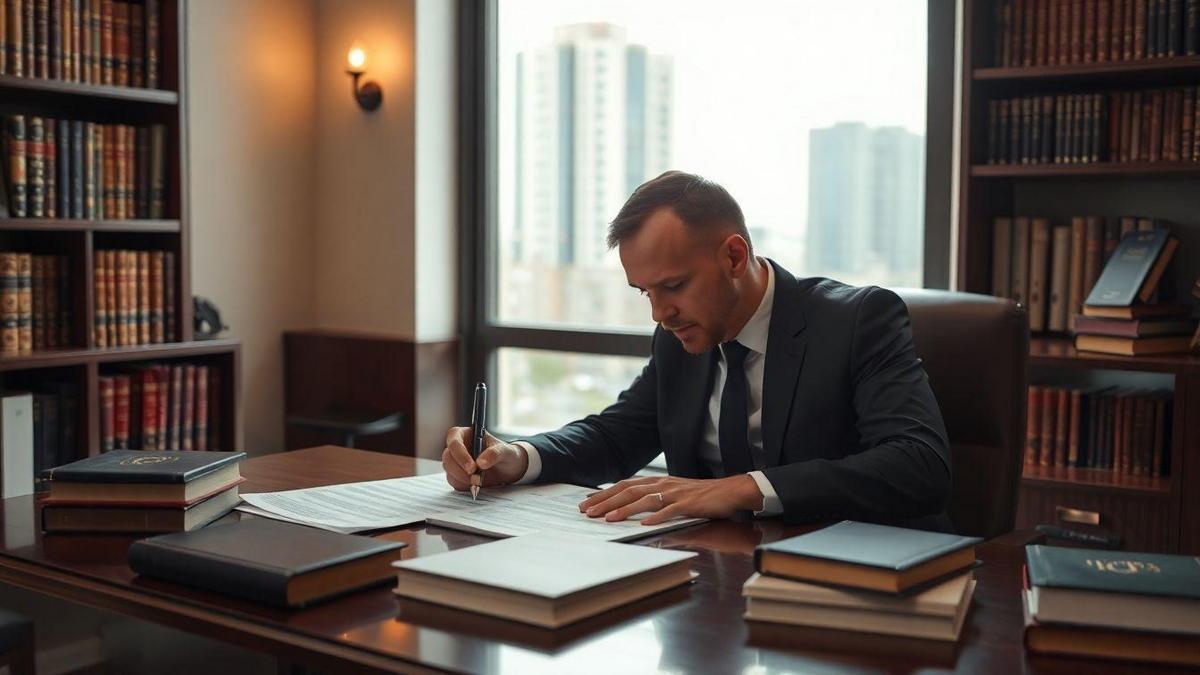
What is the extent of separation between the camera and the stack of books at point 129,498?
1.57 metres

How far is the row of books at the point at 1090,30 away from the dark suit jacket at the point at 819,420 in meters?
1.24

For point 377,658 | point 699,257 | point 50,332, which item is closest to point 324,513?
point 377,658

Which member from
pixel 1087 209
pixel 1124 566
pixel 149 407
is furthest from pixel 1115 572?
pixel 149 407

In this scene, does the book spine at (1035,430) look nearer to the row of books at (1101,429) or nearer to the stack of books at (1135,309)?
the row of books at (1101,429)

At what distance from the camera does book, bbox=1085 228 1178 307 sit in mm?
2855

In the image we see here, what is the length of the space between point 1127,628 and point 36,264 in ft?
9.67

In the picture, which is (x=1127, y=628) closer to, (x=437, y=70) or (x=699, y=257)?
(x=699, y=257)

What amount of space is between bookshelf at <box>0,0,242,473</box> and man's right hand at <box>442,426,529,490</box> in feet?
5.54

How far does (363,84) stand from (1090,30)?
2.43m

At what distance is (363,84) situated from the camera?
13.9ft

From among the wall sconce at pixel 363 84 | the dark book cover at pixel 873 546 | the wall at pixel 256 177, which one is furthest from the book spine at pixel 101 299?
the dark book cover at pixel 873 546

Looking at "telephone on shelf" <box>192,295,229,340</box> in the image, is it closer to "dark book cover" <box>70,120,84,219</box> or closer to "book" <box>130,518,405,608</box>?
"dark book cover" <box>70,120,84,219</box>

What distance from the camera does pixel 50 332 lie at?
128 inches

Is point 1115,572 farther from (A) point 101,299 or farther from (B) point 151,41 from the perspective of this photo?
(B) point 151,41
